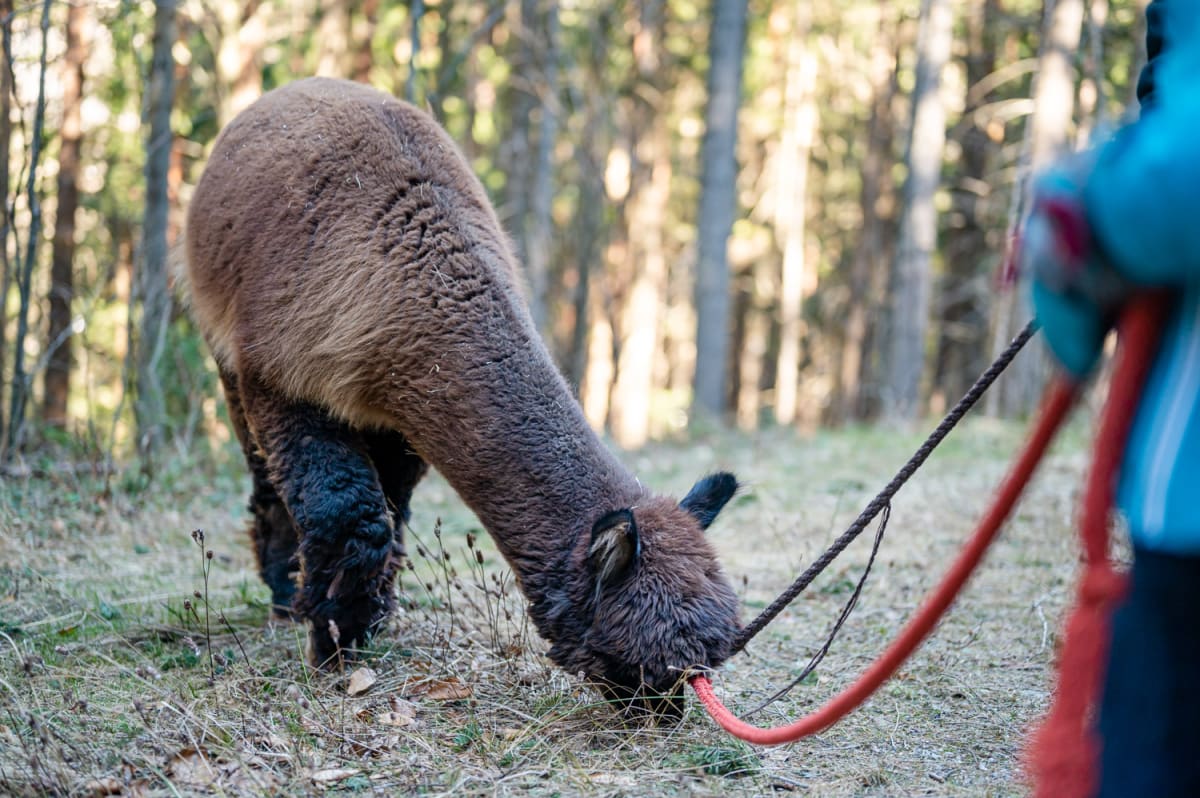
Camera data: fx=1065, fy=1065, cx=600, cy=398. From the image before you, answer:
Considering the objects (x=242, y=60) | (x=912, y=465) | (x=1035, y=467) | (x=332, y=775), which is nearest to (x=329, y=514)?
(x=332, y=775)

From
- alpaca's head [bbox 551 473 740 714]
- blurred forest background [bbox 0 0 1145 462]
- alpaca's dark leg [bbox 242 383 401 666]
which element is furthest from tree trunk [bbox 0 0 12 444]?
alpaca's head [bbox 551 473 740 714]

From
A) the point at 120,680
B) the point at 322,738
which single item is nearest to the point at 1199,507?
the point at 322,738

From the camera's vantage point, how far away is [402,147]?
448 centimetres

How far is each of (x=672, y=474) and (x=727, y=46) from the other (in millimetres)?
8826

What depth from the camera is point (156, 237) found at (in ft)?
28.3

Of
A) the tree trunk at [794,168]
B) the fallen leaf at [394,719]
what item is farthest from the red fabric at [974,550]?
the tree trunk at [794,168]

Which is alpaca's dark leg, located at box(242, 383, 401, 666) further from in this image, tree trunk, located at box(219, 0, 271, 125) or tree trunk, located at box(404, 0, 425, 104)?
tree trunk, located at box(219, 0, 271, 125)

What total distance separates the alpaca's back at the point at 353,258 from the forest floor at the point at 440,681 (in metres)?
0.76

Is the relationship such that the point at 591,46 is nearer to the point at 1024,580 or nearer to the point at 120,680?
the point at 1024,580

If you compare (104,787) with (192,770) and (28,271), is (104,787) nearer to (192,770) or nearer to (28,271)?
(192,770)

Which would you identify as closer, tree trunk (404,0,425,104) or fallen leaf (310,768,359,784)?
fallen leaf (310,768,359,784)

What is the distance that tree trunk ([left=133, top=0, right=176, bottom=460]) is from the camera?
8211 mm

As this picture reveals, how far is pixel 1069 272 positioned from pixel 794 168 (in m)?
22.2

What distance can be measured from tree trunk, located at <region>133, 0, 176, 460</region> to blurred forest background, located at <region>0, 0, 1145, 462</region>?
0.11 ft
